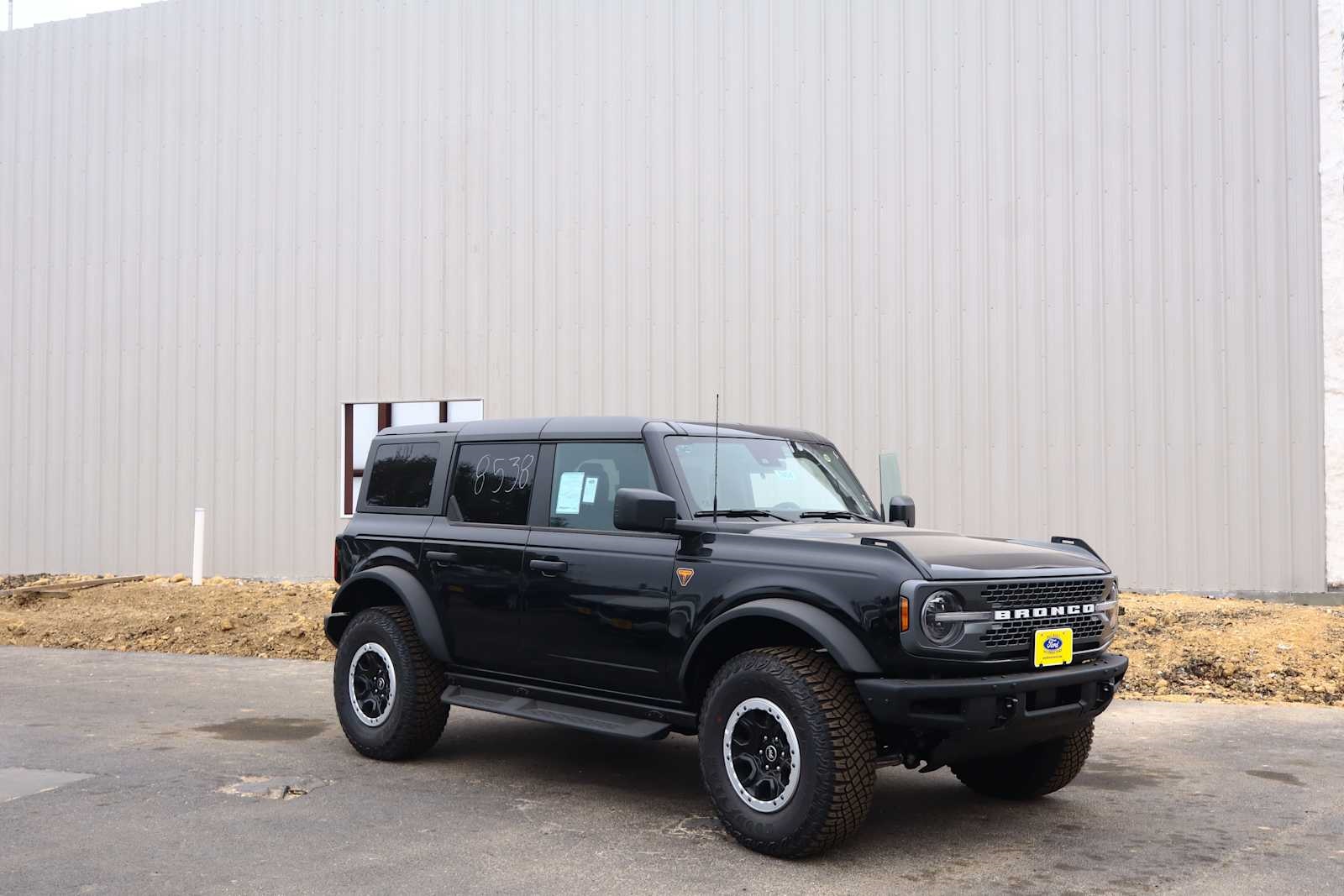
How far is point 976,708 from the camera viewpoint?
4980 millimetres

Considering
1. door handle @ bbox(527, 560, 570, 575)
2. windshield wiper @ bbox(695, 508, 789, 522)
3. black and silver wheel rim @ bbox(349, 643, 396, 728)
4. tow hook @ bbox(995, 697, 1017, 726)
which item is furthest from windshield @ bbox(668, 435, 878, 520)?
black and silver wheel rim @ bbox(349, 643, 396, 728)

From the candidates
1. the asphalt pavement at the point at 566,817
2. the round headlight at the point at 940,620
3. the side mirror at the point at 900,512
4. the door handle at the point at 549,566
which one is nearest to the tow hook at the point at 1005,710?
the round headlight at the point at 940,620

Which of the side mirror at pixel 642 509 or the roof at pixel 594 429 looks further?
the roof at pixel 594 429

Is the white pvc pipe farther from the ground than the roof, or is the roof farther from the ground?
the roof

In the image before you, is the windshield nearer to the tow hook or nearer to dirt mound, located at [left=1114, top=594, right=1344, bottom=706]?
the tow hook

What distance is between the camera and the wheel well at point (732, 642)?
5461 millimetres

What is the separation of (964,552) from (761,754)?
1273mm

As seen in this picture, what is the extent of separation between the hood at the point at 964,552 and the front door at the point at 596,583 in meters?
0.65

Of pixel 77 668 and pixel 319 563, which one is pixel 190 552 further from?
pixel 77 668

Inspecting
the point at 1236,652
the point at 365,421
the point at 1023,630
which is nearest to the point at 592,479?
the point at 1023,630

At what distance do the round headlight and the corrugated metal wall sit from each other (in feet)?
29.4

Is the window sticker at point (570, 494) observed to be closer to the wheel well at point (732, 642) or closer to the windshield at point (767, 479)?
the windshield at point (767, 479)

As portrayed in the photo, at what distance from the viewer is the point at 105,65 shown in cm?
1852

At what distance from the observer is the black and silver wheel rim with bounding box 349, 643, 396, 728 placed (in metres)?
7.07
